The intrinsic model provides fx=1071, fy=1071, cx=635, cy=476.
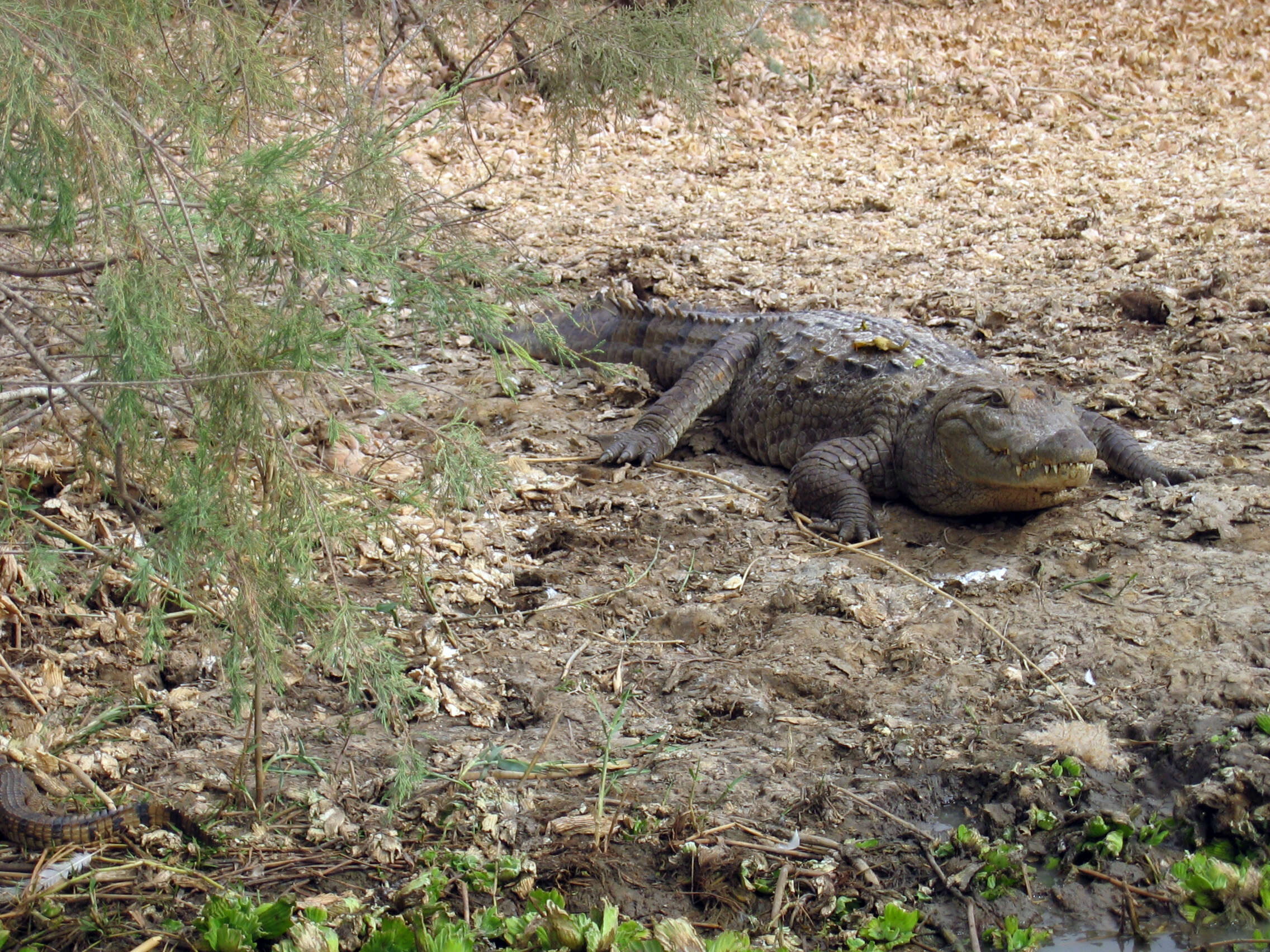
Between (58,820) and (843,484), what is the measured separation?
135 inches

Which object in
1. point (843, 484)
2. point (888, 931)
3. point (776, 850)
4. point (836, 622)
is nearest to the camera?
point (888, 931)

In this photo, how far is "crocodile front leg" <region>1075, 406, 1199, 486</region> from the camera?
4699 mm

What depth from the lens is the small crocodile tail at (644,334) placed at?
632 centimetres

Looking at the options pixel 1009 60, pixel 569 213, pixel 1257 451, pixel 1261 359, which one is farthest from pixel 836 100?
pixel 1257 451

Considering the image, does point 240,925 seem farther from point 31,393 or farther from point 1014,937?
point 1014,937

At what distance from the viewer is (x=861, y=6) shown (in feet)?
41.8

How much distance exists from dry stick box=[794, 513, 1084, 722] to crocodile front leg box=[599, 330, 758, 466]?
0.96 meters

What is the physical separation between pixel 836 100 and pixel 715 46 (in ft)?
16.5

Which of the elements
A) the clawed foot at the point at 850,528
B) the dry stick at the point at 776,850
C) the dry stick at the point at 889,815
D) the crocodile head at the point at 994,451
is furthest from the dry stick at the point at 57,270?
the crocodile head at the point at 994,451

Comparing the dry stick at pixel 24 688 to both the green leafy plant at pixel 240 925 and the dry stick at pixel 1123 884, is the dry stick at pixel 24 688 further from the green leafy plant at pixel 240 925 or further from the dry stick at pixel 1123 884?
the dry stick at pixel 1123 884

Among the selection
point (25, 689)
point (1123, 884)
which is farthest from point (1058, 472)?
point (25, 689)

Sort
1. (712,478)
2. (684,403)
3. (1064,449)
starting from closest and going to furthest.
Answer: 1. (1064,449)
2. (712,478)
3. (684,403)

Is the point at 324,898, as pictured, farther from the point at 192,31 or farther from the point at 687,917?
the point at 192,31

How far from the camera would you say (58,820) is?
8.95 feet
